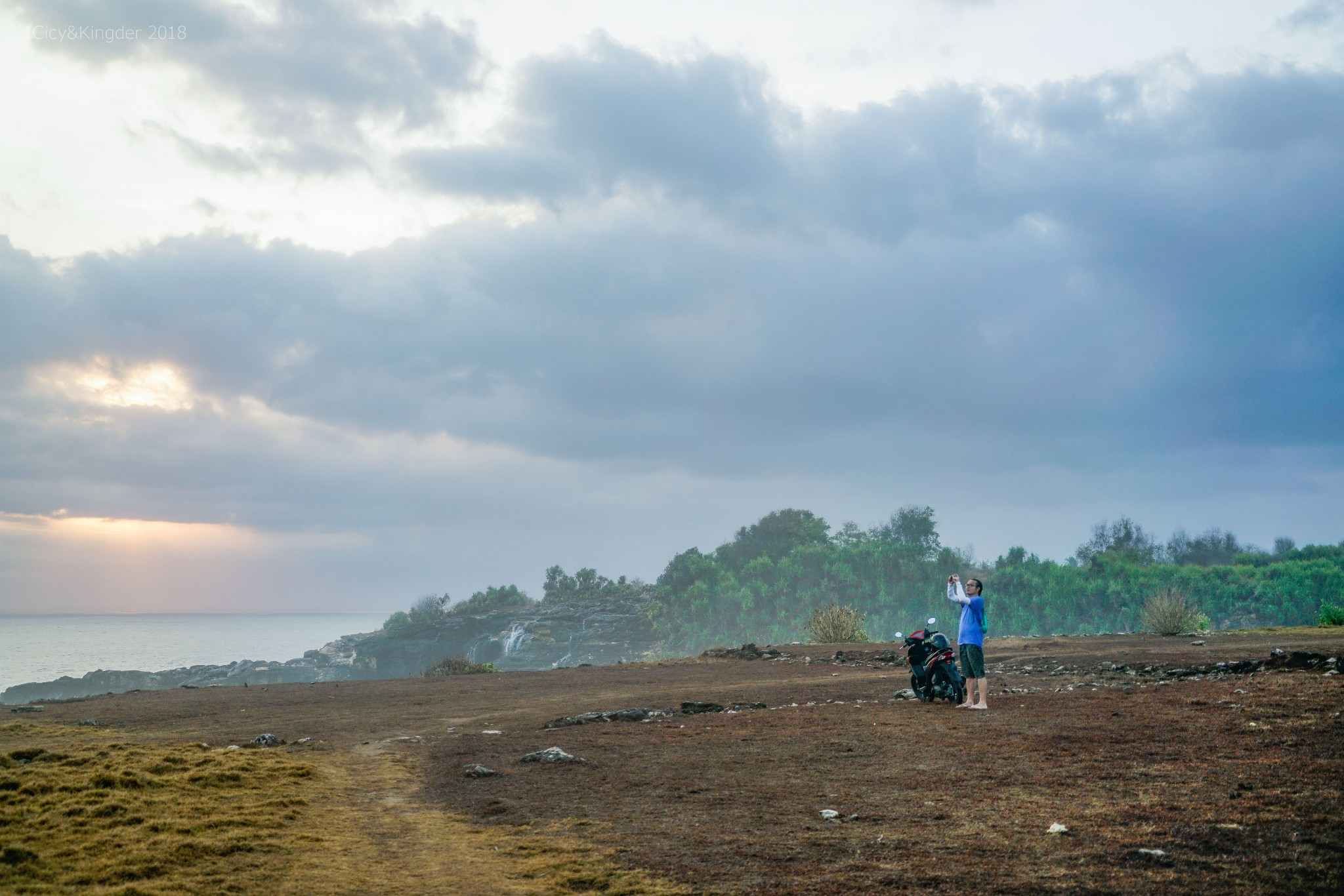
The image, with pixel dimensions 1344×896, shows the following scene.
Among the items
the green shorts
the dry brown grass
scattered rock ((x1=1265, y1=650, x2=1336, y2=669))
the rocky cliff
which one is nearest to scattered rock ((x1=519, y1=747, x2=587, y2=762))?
the dry brown grass

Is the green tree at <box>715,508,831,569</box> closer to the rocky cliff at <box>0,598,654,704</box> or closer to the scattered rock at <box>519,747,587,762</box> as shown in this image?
the rocky cliff at <box>0,598,654,704</box>

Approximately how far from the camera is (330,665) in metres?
82.7

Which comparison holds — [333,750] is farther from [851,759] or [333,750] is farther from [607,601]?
[607,601]

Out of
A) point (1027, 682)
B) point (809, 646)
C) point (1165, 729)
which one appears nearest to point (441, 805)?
point (1165, 729)

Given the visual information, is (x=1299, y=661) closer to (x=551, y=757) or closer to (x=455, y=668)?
(x=551, y=757)

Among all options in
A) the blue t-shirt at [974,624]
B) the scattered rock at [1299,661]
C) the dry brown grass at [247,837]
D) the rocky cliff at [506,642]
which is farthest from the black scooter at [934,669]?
the rocky cliff at [506,642]

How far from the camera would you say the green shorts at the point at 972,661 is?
13.5 metres

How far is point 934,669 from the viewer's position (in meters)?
14.6

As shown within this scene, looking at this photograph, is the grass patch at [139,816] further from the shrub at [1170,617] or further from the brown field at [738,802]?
the shrub at [1170,617]

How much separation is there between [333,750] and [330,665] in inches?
3055

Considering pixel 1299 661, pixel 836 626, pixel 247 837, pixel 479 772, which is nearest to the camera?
pixel 247 837

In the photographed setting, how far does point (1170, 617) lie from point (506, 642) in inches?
2613

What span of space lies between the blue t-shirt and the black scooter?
839mm

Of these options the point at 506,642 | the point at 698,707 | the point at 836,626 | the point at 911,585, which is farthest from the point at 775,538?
the point at 698,707
